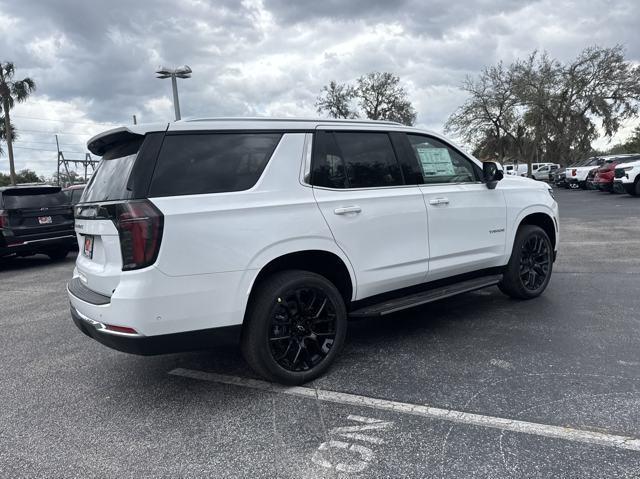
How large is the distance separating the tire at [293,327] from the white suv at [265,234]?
0.03 feet

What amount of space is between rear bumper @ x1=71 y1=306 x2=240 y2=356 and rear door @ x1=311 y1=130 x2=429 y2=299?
3.53 ft

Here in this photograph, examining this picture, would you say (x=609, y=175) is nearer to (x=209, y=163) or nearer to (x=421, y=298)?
(x=421, y=298)

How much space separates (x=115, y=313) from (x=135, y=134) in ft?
3.80

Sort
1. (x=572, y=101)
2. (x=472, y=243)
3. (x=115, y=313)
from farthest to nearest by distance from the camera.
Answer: (x=572, y=101) < (x=472, y=243) < (x=115, y=313)

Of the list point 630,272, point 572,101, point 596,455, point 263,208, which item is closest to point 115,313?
point 263,208

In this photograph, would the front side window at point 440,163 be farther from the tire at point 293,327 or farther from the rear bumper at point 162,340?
the rear bumper at point 162,340

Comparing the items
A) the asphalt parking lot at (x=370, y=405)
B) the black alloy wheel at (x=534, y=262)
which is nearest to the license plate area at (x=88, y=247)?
the asphalt parking lot at (x=370, y=405)

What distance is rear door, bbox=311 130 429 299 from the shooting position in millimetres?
3635

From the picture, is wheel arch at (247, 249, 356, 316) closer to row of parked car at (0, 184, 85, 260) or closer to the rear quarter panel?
the rear quarter panel

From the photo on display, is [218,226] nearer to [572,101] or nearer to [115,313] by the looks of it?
[115,313]

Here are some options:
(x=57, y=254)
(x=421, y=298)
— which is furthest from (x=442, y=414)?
(x=57, y=254)

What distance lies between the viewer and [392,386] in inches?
133

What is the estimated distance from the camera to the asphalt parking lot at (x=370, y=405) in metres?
2.57

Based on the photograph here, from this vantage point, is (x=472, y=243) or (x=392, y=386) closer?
(x=392, y=386)
